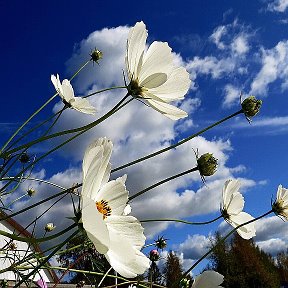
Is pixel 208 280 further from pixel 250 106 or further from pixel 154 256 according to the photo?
pixel 154 256

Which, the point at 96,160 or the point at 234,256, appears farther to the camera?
the point at 234,256

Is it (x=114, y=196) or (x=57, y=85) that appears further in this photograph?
(x=57, y=85)

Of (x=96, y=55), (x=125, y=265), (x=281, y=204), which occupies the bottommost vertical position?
(x=125, y=265)

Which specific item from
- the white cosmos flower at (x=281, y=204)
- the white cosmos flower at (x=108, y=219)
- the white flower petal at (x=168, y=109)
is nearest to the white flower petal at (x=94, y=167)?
the white cosmos flower at (x=108, y=219)

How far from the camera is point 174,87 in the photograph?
659 millimetres

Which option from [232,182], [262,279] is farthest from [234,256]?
[232,182]

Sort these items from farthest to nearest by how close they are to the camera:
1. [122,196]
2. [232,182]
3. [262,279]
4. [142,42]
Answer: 1. [262,279]
2. [232,182]
3. [142,42]
4. [122,196]

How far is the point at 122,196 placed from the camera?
51 cm

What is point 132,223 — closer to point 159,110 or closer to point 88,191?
point 88,191

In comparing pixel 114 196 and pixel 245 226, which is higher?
pixel 245 226

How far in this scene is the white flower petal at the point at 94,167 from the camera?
0.45 m

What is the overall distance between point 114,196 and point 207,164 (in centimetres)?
32

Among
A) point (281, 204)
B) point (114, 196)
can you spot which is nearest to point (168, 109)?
point (114, 196)

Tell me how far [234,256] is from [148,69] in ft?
67.0
